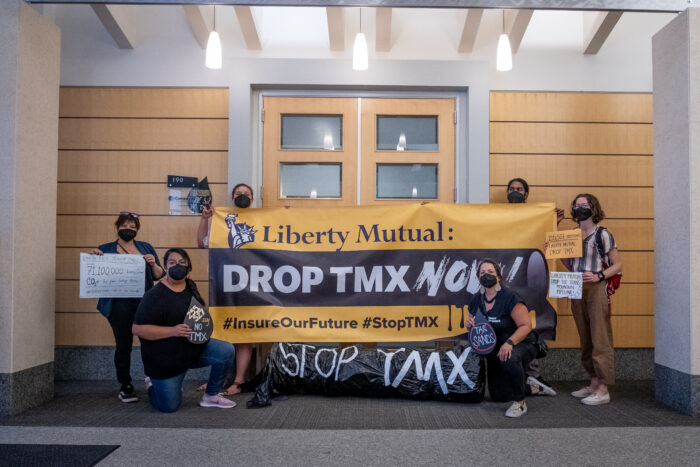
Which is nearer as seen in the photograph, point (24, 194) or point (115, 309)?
point (24, 194)

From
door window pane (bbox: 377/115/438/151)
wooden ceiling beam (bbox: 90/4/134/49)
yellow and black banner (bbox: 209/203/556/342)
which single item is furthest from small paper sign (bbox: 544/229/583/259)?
wooden ceiling beam (bbox: 90/4/134/49)

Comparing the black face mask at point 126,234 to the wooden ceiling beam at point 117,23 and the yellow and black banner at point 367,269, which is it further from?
the wooden ceiling beam at point 117,23

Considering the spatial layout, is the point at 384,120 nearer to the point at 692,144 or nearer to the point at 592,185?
the point at 592,185

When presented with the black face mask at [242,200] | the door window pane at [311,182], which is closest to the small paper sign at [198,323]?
the black face mask at [242,200]

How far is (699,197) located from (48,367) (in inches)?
198

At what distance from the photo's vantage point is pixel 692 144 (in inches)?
148

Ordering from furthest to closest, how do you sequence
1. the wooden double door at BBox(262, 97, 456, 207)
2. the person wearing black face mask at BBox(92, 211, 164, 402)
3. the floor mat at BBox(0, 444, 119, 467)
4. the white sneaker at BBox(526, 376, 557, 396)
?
the wooden double door at BBox(262, 97, 456, 207) → the white sneaker at BBox(526, 376, 557, 396) → the person wearing black face mask at BBox(92, 211, 164, 402) → the floor mat at BBox(0, 444, 119, 467)

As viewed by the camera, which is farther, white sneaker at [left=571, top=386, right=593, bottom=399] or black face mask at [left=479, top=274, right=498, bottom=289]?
white sneaker at [left=571, top=386, right=593, bottom=399]

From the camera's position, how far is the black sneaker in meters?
4.05

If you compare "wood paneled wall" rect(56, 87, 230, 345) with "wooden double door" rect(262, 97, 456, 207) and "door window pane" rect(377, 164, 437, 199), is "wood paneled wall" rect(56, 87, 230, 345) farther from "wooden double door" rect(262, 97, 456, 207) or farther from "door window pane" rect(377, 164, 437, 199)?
"door window pane" rect(377, 164, 437, 199)

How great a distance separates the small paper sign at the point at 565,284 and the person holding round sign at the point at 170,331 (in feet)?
8.67

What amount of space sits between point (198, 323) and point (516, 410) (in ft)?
7.65

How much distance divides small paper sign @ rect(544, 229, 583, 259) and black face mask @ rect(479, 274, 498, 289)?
672 mm

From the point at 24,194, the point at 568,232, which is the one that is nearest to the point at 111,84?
the point at 24,194
